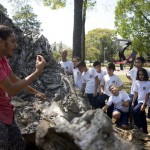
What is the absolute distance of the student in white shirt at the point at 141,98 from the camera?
239 inches

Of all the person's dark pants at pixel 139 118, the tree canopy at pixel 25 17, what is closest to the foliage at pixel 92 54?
the tree canopy at pixel 25 17

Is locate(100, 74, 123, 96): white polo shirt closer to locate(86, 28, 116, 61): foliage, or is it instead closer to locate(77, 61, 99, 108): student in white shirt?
locate(77, 61, 99, 108): student in white shirt

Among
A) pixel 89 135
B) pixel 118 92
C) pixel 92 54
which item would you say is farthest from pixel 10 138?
pixel 92 54

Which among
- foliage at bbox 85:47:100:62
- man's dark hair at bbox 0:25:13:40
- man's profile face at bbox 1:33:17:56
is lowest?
foliage at bbox 85:47:100:62

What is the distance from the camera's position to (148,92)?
20.1ft

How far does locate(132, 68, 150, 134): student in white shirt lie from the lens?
6082 mm

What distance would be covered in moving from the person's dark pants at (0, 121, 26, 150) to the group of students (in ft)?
10.0

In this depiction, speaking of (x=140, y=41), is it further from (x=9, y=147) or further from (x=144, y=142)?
(x=9, y=147)

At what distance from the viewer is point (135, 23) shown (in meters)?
14.6

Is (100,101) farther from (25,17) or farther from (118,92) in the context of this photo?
(25,17)

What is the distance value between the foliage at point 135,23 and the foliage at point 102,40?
46296 mm

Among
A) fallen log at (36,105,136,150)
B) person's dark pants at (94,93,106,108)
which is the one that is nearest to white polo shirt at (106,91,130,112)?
person's dark pants at (94,93,106,108)

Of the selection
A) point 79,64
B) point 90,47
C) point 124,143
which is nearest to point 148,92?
point 79,64

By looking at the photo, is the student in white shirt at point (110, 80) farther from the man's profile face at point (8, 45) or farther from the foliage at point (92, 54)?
the foliage at point (92, 54)
